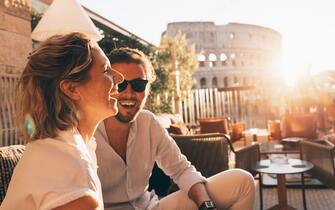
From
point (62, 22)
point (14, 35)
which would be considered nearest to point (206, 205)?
point (62, 22)

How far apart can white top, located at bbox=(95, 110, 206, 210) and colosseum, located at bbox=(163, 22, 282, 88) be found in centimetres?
4261

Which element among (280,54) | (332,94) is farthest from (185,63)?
(280,54)

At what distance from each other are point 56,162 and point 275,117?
12561mm

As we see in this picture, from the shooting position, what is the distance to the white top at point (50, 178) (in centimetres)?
86

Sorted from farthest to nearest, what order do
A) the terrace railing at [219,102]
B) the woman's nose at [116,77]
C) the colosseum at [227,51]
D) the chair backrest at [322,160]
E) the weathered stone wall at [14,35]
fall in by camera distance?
the colosseum at [227,51]
the terrace railing at [219,102]
the weathered stone wall at [14,35]
the chair backrest at [322,160]
the woman's nose at [116,77]

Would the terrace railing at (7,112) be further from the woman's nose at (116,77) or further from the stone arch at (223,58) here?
the stone arch at (223,58)

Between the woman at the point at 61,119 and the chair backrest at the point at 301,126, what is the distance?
259 inches

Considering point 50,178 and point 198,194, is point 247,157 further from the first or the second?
point 50,178

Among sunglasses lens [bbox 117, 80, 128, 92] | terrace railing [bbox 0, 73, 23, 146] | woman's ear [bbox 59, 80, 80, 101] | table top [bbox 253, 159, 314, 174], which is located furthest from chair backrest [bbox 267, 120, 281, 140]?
woman's ear [bbox 59, 80, 80, 101]

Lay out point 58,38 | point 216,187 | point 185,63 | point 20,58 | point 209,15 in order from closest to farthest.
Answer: point 58,38, point 216,187, point 20,58, point 185,63, point 209,15

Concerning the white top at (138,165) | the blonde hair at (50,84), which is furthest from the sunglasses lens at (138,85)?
the blonde hair at (50,84)

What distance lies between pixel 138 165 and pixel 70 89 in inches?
33.9

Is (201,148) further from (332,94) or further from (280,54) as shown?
(280,54)

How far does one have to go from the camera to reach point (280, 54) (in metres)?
53.9
